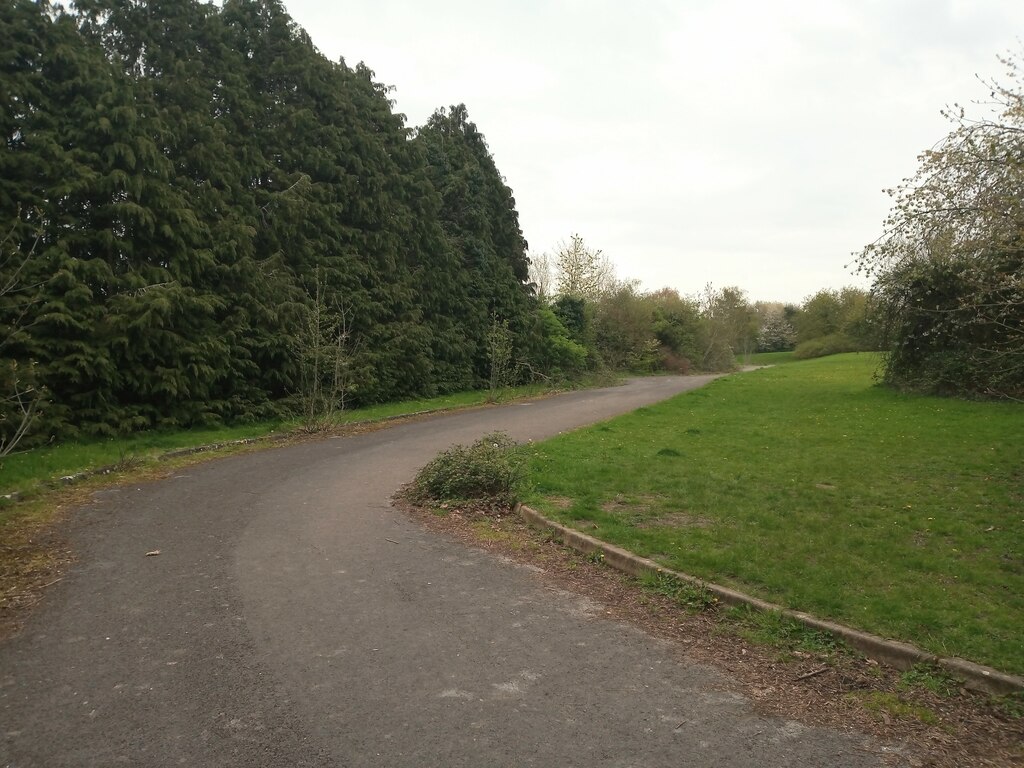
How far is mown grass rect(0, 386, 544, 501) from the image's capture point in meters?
10.3

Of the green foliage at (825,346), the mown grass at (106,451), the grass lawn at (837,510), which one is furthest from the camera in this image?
the green foliage at (825,346)

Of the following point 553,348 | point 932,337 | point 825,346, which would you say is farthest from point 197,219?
point 825,346

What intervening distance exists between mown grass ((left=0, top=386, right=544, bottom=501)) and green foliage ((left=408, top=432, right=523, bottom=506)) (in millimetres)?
5342

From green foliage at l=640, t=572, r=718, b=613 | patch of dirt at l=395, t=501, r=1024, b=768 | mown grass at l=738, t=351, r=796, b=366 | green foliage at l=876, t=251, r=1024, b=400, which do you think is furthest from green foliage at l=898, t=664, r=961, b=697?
mown grass at l=738, t=351, r=796, b=366

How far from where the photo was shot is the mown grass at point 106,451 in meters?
10.3

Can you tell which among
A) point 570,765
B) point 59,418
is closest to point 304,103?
point 59,418

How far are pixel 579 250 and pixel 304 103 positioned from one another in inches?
1318

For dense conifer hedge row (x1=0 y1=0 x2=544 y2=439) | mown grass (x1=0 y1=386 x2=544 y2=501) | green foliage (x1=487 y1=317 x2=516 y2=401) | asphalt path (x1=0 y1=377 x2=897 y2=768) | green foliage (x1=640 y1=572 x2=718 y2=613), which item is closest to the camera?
asphalt path (x1=0 y1=377 x2=897 y2=768)

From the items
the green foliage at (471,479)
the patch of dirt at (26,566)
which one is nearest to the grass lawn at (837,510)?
the green foliage at (471,479)

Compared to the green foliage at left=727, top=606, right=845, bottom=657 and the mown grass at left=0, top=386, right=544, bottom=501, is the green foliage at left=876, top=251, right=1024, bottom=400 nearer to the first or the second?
the green foliage at left=727, top=606, right=845, bottom=657

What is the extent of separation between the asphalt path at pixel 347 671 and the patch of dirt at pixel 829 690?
15 centimetres

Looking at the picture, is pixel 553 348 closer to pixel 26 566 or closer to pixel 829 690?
pixel 26 566

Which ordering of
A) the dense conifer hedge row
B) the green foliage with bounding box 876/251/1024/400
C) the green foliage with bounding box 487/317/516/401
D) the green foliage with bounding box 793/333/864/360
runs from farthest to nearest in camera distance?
1. the green foliage with bounding box 793/333/864/360
2. the green foliage with bounding box 487/317/516/401
3. the green foliage with bounding box 876/251/1024/400
4. the dense conifer hedge row

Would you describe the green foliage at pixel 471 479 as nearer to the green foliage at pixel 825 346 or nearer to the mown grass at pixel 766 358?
the green foliage at pixel 825 346
